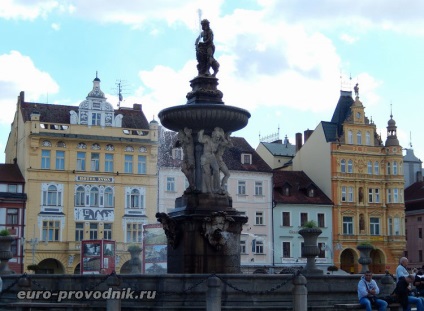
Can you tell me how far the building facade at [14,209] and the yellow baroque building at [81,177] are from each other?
17.4 inches

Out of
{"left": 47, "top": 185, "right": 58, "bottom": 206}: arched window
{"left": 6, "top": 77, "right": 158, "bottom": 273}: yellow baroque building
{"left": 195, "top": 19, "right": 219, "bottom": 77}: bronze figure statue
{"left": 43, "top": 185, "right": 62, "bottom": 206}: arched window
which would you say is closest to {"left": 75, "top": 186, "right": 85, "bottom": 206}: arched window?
{"left": 6, "top": 77, "right": 158, "bottom": 273}: yellow baroque building

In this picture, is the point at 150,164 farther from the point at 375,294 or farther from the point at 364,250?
the point at 375,294

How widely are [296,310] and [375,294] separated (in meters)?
1.84

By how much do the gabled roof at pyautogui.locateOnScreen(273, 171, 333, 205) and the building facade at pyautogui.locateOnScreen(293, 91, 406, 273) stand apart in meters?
0.80

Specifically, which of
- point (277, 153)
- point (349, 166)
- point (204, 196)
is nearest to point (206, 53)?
point (204, 196)

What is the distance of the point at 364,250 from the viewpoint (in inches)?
1217

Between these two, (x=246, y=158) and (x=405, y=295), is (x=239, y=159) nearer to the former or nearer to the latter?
(x=246, y=158)

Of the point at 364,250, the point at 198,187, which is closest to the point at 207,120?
the point at 198,187

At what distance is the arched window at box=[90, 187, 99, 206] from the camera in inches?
2159

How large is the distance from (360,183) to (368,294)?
46461 millimetres

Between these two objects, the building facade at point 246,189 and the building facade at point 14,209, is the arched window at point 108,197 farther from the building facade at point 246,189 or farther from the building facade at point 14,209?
the building facade at point 14,209

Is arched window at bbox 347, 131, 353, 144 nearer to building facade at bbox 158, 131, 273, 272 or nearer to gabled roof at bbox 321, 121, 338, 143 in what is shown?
gabled roof at bbox 321, 121, 338, 143

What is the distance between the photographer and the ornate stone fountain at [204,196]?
60.4 feet

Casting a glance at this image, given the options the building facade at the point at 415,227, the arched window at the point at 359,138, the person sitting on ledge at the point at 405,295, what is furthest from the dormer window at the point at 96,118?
the person sitting on ledge at the point at 405,295
